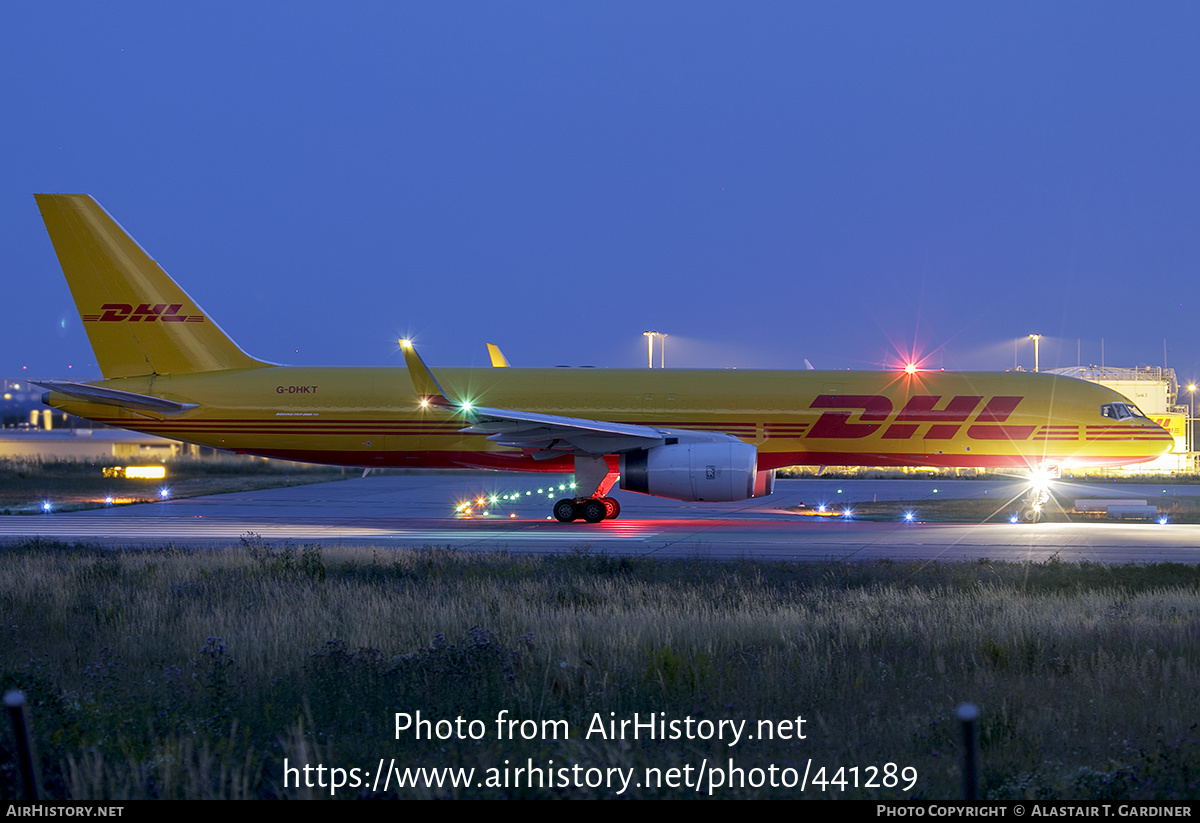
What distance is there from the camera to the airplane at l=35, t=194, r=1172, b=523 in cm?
2461

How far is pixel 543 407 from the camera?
24859 mm

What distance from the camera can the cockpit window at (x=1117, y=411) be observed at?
25234 mm

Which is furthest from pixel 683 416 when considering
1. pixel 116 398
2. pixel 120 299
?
pixel 120 299

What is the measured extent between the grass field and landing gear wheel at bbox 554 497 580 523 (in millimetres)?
10386

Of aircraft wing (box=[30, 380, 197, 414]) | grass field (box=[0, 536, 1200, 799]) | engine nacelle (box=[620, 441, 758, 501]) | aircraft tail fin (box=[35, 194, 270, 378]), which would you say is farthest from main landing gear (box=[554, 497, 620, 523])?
grass field (box=[0, 536, 1200, 799])

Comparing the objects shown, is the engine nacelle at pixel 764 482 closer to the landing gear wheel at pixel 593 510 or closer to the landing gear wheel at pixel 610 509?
the landing gear wheel at pixel 610 509

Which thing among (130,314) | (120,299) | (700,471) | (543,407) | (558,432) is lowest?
(700,471)

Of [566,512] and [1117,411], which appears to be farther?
[1117,411]

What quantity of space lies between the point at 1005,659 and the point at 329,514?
2144 cm

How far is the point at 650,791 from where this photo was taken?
215 inches

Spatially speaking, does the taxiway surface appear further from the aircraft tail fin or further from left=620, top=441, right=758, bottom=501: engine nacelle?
the aircraft tail fin

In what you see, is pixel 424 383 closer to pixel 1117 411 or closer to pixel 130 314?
pixel 130 314

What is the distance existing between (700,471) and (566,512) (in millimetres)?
4011

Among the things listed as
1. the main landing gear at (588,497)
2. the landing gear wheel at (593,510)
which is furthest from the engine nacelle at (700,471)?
the landing gear wheel at (593,510)
